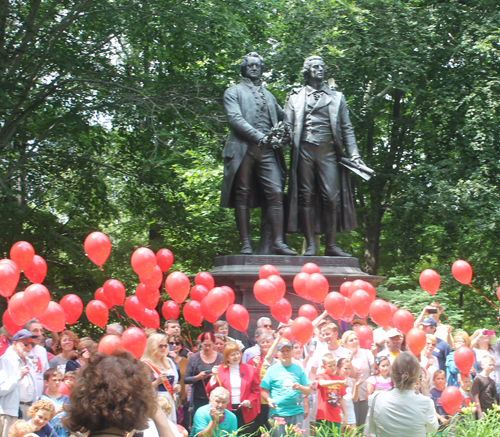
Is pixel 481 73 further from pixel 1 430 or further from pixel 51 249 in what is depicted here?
pixel 1 430

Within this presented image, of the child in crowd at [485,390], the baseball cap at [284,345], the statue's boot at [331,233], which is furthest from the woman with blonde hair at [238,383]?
the statue's boot at [331,233]

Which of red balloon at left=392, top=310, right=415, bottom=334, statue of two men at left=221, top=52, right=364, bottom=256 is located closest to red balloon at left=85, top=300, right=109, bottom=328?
statue of two men at left=221, top=52, right=364, bottom=256

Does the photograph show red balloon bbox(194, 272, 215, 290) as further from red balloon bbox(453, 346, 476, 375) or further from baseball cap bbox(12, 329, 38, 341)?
red balloon bbox(453, 346, 476, 375)

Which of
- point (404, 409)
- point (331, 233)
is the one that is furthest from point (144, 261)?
point (404, 409)

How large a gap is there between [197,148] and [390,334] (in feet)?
27.9

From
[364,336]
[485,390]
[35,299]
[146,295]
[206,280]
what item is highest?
[35,299]

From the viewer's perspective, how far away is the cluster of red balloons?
620cm

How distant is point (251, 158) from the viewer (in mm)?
8508

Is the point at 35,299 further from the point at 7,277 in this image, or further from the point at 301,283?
the point at 301,283

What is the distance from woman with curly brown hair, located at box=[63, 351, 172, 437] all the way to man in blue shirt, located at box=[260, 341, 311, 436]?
3.06m

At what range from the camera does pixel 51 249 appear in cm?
1473

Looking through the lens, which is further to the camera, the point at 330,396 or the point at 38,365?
the point at 38,365

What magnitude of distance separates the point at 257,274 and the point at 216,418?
2900mm

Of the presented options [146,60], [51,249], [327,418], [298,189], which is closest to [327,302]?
[327,418]
